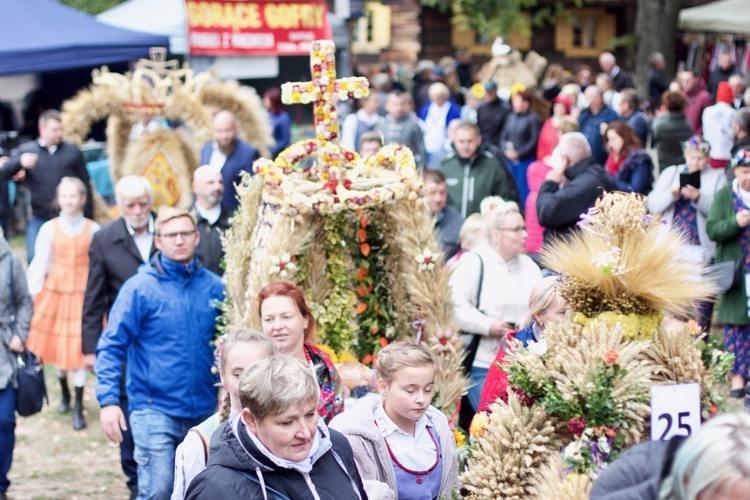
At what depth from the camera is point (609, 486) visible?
2.73 meters

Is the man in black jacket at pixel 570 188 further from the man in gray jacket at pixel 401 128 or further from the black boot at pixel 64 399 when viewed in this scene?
the man in gray jacket at pixel 401 128

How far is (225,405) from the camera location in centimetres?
385

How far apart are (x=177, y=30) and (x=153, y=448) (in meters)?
10.6

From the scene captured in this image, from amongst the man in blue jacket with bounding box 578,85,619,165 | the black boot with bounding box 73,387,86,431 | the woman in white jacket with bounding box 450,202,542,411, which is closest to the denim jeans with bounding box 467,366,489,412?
the woman in white jacket with bounding box 450,202,542,411

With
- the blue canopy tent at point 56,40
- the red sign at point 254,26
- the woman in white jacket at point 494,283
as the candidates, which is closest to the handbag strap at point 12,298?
the woman in white jacket at point 494,283

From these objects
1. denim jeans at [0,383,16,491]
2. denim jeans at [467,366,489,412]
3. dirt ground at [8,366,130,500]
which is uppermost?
denim jeans at [467,366,489,412]

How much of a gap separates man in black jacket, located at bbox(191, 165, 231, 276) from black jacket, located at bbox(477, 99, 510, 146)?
7.82m

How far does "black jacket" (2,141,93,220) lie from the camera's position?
9.43 meters

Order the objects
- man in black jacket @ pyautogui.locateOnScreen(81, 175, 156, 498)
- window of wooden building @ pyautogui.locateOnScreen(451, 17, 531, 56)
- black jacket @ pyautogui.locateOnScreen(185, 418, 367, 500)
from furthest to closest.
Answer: window of wooden building @ pyautogui.locateOnScreen(451, 17, 531, 56)
man in black jacket @ pyautogui.locateOnScreen(81, 175, 156, 498)
black jacket @ pyautogui.locateOnScreen(185, 418, 367, 500)

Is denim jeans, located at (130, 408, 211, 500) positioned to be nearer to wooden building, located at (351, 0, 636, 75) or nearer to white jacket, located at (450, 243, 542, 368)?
white jacket, located at (450, 243, 542, 368)

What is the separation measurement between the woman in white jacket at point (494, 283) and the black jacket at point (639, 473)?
3.00m

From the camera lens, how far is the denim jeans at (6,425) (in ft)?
19.2

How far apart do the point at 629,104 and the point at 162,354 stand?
346 inches

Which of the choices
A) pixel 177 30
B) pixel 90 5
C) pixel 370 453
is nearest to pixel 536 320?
pixel 370 453
